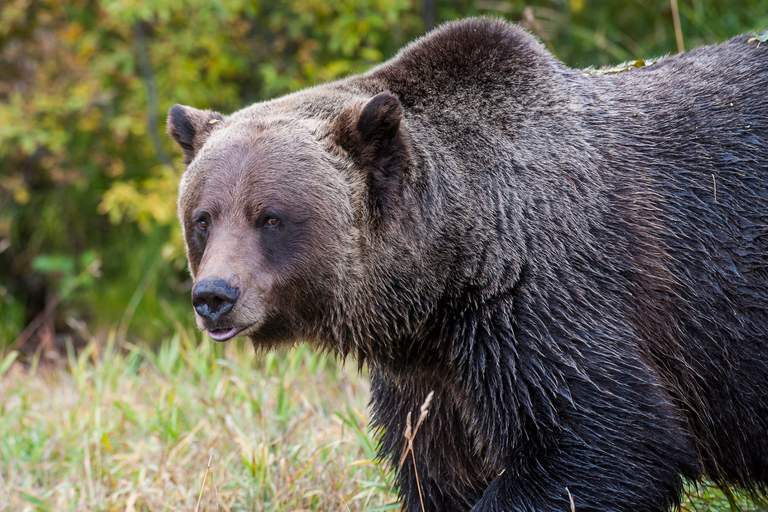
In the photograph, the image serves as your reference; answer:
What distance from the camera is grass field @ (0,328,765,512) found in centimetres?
429

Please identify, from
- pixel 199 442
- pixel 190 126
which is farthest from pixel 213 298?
pixel 199 442

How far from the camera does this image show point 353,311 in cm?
354

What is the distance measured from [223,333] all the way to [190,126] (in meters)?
1.20

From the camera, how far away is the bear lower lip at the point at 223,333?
3289 mm

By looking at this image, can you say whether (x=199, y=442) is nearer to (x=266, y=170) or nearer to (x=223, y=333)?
(x=223, y=333)

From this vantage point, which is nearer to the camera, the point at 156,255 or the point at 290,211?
the point at 290,211

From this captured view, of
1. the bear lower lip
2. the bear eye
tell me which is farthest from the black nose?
the bear eye

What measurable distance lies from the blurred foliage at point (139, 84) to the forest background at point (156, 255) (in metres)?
0.03

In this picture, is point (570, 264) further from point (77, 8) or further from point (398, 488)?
point (77, 8)

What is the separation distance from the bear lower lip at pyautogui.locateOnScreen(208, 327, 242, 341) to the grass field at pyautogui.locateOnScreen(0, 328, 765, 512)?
1.94 feet

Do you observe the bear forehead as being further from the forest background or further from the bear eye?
the forest background

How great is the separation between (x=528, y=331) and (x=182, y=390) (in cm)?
316

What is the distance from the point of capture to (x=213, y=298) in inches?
124

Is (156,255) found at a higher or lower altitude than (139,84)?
lower
